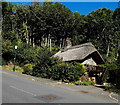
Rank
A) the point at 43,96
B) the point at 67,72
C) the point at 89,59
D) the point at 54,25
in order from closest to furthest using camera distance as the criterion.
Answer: the point at 43,96
the point at 67,72
the point at 89,59
the point at 54,25

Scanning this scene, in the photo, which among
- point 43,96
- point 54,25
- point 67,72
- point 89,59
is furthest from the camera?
point 54,25

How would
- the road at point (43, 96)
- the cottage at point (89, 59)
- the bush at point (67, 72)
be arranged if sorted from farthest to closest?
1. the cottage at point (89, 59)
2. the bush at point (67, 72)
3. the road at point (43, 96)

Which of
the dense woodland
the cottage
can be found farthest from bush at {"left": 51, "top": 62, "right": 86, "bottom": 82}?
the dense woodland

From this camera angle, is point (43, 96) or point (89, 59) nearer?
point (43, 96)

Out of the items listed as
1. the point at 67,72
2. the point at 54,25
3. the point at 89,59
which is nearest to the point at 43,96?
the point at 67,72

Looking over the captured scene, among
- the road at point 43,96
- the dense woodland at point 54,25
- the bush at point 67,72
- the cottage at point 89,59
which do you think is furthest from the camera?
the dense woodland at point 54,25

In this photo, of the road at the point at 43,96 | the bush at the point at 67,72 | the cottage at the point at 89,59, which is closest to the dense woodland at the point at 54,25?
the cottage at the point at 89,59

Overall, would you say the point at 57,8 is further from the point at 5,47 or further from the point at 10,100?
the point at 10,100

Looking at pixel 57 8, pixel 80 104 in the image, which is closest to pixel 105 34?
pixel 57 8

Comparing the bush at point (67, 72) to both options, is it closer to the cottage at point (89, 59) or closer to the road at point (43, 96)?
the cottage at point (89, 59)

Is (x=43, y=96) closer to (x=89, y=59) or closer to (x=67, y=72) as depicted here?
(x=67, y=72)

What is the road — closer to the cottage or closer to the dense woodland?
the cottage

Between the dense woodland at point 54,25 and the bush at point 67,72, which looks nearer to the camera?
the bush at point 67,72

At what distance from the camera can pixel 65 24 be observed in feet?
125
